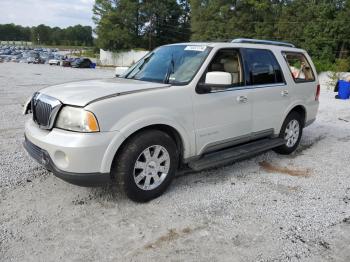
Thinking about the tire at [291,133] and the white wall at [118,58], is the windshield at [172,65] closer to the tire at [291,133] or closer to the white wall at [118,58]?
the tire at [291,133]

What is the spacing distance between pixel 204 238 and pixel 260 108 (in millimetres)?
2390

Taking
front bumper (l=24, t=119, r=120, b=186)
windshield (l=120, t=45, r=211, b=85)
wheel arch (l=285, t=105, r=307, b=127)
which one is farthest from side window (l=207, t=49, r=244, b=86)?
front bumper (l=24, t=119, r=120, b=186)

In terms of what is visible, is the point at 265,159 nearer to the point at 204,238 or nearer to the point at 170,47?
the point at 170,47

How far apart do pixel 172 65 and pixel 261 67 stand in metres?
1.45

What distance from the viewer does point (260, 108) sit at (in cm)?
492

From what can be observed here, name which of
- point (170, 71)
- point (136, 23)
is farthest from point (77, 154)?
point (136, 23)

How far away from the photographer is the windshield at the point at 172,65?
4.20m

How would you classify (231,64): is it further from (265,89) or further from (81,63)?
(81,63)

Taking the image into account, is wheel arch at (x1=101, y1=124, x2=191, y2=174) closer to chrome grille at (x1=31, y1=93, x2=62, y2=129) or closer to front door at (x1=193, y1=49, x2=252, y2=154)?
front door at (x1=193, y1=49, x2=252, y2=154)

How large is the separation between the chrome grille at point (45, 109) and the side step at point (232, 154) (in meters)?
1.67

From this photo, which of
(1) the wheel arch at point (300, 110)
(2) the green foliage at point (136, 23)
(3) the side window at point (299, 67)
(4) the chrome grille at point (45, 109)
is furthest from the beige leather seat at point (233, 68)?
(2) the green foliage at point (136, 23)

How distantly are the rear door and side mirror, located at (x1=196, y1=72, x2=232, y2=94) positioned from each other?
2.89 ft

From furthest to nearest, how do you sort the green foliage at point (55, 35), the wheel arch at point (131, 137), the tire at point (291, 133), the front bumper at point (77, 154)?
the green foliage at point (55, 35)
the tire at point (291, 133)
the wheel arch at point (131, 137)
the front bumper at point (77, 154)

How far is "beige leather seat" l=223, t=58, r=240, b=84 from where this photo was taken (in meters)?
4.61
